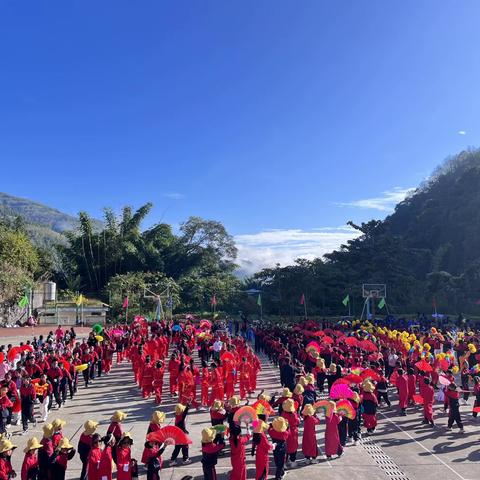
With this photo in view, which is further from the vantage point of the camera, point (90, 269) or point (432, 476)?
point (90, 269)

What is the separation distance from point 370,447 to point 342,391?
50.1 inches

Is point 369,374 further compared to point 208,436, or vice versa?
point 369,374

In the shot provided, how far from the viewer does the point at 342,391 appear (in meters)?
9.05

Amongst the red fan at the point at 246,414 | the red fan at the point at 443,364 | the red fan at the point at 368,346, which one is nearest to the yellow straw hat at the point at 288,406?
the red fan at the point at 246,414

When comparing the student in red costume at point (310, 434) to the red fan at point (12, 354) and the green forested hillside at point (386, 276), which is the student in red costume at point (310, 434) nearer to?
the red fan at point (12, 354)

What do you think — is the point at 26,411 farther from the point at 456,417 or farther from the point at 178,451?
the point at 456,417

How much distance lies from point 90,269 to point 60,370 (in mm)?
35995

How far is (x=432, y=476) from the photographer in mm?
7633

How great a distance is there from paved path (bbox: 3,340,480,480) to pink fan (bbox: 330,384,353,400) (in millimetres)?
1054

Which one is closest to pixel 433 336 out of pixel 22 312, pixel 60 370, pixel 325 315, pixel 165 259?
pixel 60 370

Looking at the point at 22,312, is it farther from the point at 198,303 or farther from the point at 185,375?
the point at 185,375

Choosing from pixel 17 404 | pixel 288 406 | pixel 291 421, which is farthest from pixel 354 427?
pixel 17 404

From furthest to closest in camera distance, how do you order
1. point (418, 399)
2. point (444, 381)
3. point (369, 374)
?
point (418, 399)
point (369, 374)
point (444, 381)

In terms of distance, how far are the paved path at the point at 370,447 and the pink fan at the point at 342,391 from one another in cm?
105
